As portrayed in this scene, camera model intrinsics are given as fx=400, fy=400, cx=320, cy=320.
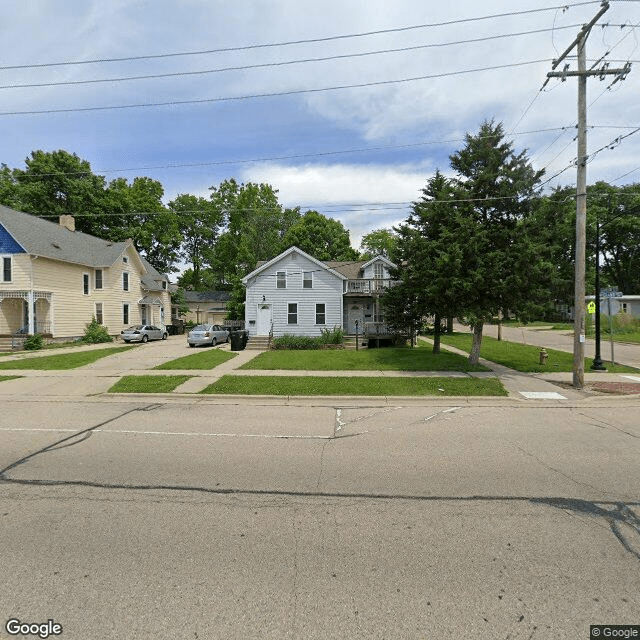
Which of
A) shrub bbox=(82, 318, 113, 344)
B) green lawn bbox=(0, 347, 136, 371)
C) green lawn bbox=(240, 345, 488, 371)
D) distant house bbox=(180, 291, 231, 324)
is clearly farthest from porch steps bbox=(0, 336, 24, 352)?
distant house bbox=(180, 291, 231, 324)

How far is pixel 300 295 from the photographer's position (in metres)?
26.7

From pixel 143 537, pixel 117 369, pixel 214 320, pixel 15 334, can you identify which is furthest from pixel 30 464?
pixel 214 320

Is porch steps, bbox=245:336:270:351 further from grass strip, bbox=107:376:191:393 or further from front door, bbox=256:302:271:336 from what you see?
grass strip, bbox=107:376:191:393

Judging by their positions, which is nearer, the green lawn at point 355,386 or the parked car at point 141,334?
the green lawn at point 355,386

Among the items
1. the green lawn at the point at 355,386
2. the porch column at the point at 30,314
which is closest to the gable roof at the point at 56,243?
the porch column at the point at 30,314

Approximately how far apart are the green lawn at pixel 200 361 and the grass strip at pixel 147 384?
8.22 feet

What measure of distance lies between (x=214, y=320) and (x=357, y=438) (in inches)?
1924

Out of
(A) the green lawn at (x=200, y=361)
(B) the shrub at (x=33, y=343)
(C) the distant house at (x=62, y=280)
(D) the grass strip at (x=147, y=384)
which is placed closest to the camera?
(D) the grass strip at (x=147, y=384)

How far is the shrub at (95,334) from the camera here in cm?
2892

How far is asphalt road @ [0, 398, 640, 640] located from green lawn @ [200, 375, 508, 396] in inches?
147

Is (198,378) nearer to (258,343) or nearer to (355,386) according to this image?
(355,386)

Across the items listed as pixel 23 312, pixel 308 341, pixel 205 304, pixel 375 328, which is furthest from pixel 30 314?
pixel 205 304

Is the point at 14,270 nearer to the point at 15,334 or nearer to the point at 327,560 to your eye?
the point at 15,334

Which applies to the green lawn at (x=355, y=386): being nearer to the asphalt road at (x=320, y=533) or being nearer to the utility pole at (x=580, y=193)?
the utility pole at (x=580, y=193)
